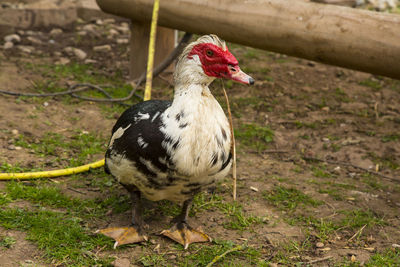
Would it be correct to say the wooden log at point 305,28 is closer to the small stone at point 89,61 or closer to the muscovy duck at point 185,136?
the muscovy duck at point 185,136

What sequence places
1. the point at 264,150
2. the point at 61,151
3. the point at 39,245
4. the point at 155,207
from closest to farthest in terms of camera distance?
the point at 39,245, the point at 155,207, the point at 61,151, the point at 264,150

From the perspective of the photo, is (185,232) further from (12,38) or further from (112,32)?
(112,32)

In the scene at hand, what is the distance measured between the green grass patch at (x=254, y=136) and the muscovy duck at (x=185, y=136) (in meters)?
1.65

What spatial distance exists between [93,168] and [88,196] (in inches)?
14.9

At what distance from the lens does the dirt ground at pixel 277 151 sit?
2975mm

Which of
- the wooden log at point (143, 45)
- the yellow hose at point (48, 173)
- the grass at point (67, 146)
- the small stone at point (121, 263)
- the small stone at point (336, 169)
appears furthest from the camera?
the wooden log at point (143, 45)

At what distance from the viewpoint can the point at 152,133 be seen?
2.54 m

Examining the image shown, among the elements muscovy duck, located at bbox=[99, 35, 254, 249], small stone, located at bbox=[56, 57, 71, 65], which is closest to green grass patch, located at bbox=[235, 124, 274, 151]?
muscovy duck, located at bbox=[99, 35, 254, 249]

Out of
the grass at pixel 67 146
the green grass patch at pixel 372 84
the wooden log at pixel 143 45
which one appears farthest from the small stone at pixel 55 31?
the green grass patch at pixel 372 84

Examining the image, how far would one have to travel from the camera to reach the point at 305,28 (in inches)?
145

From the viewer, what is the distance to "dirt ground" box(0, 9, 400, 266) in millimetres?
2975

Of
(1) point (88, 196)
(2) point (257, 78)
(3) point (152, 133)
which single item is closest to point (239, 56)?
(2) point (257, 78)

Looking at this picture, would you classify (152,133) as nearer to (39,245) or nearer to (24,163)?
(39,245)

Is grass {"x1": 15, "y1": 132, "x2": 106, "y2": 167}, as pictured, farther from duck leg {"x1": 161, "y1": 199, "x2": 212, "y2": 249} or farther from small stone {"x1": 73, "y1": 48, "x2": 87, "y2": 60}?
small stone {"x1": 73, "y1": 48, "x2": 87, "y2": 60}
